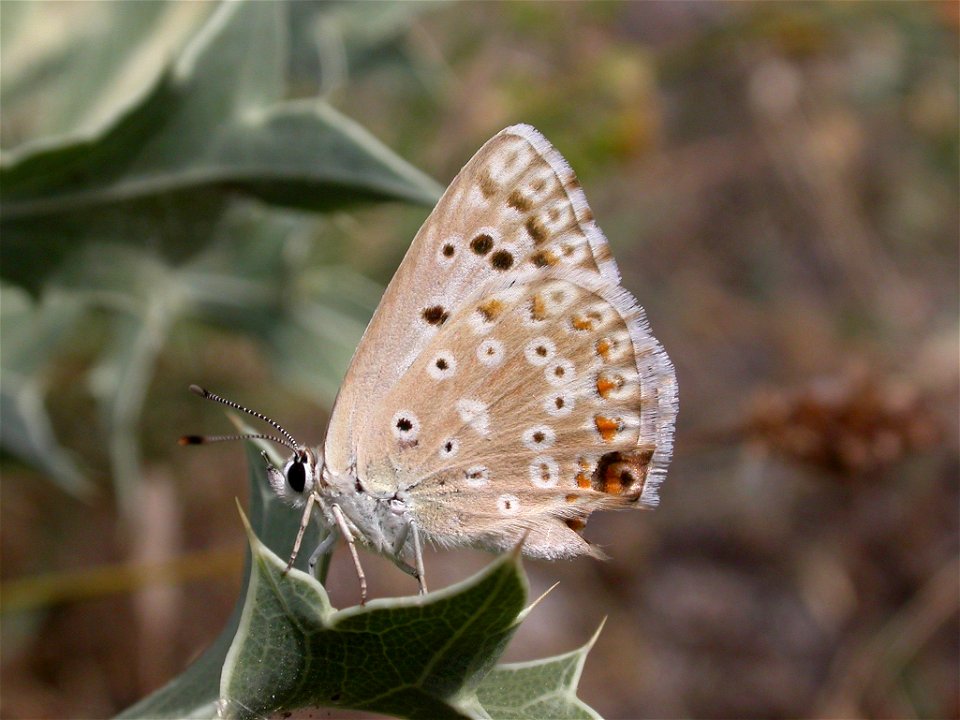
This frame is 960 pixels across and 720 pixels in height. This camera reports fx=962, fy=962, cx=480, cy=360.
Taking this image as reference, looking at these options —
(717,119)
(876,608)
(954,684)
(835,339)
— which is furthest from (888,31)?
(954,684)

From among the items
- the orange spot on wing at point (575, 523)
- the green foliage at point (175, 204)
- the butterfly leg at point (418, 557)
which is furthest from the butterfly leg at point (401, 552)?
the green foliage at point (175, 204)

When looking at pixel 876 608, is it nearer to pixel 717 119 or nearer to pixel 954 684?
pixel 954 684

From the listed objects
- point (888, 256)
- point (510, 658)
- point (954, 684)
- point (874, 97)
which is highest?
point (874, 97)

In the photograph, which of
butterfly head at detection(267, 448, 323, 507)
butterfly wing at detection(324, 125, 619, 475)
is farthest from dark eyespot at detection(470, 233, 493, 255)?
butterfly head at detection(267, 448, 323, 507)

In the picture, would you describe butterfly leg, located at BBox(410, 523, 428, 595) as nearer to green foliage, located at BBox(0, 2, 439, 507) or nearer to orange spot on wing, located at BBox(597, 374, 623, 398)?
orange spot on wing, located at BBox(597, 374, 623, 398)

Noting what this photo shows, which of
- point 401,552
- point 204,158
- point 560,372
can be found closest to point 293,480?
point 401,552

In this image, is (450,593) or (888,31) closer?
(450,593)

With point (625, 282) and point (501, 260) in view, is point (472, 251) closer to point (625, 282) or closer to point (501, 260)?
point (501, 260)
